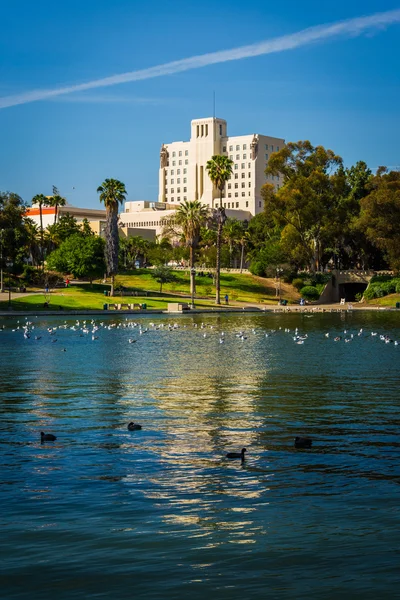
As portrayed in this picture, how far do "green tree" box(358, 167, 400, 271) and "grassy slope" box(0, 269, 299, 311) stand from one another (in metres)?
18.9

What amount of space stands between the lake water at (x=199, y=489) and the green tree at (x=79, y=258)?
89074 millimetres

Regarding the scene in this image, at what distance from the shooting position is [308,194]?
437 ft

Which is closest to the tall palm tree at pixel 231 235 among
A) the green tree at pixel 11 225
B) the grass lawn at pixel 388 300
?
the grass lawn at pixel 388 300

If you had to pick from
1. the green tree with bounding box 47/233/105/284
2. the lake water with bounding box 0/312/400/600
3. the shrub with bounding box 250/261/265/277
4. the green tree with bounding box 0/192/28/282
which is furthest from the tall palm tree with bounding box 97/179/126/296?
the lake water with bounding box 0/312/400/600

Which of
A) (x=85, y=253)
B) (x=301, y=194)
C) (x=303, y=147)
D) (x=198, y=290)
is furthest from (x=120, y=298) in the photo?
(x=303, y=147)

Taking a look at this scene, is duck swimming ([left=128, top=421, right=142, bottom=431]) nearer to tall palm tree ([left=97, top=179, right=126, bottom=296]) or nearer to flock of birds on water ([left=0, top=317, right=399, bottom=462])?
flock of birds on water ([left=0, top=317, right=399, bottom=462])

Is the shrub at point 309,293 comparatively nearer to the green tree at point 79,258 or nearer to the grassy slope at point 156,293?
the grassy slope at point 156,293

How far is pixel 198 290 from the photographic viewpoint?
5399 inches

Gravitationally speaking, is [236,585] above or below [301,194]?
below

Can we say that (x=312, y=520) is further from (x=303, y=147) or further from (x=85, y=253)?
(x=303, y=147)

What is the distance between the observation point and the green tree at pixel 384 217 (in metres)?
126

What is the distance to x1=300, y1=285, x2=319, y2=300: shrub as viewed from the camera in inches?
5482

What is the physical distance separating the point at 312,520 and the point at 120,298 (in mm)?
102767

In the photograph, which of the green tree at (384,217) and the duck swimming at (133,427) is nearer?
→ the duck swimming at (133,427)
